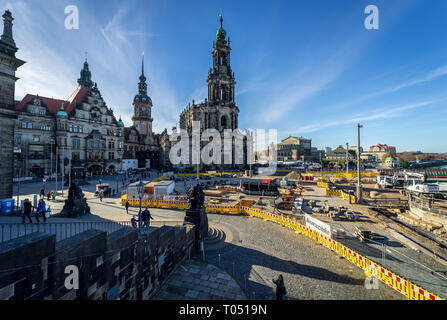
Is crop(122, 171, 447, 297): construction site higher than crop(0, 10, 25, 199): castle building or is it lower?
lower

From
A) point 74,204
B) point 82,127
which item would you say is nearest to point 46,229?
point 74,204

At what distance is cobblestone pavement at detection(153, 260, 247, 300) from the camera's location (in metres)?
6.77

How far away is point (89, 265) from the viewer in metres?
5.16

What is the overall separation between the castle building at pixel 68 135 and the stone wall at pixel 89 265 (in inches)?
1278

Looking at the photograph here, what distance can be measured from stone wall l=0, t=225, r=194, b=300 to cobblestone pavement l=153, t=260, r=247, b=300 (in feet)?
1.49

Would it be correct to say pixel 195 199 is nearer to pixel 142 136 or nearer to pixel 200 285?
pixel 200 285

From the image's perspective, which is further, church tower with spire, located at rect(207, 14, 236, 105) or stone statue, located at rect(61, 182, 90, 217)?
church tower with spire, located at rect(207, 14, 236, 105)

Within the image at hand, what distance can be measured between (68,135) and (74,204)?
3619 cm

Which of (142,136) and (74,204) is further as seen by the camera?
(142,136)

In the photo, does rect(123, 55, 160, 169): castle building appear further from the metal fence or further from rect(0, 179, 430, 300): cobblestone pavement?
the metal fence

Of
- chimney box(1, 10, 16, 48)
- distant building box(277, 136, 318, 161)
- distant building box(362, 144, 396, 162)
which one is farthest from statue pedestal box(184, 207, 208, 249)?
distant building box(362, 144, 396, 162)

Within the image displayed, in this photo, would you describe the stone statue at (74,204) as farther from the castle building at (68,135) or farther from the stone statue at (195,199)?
the castle building at (68,135)

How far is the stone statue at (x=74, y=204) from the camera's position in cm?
1438

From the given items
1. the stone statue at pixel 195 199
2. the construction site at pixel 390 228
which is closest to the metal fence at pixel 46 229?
the stone statue at pixel 195 199
